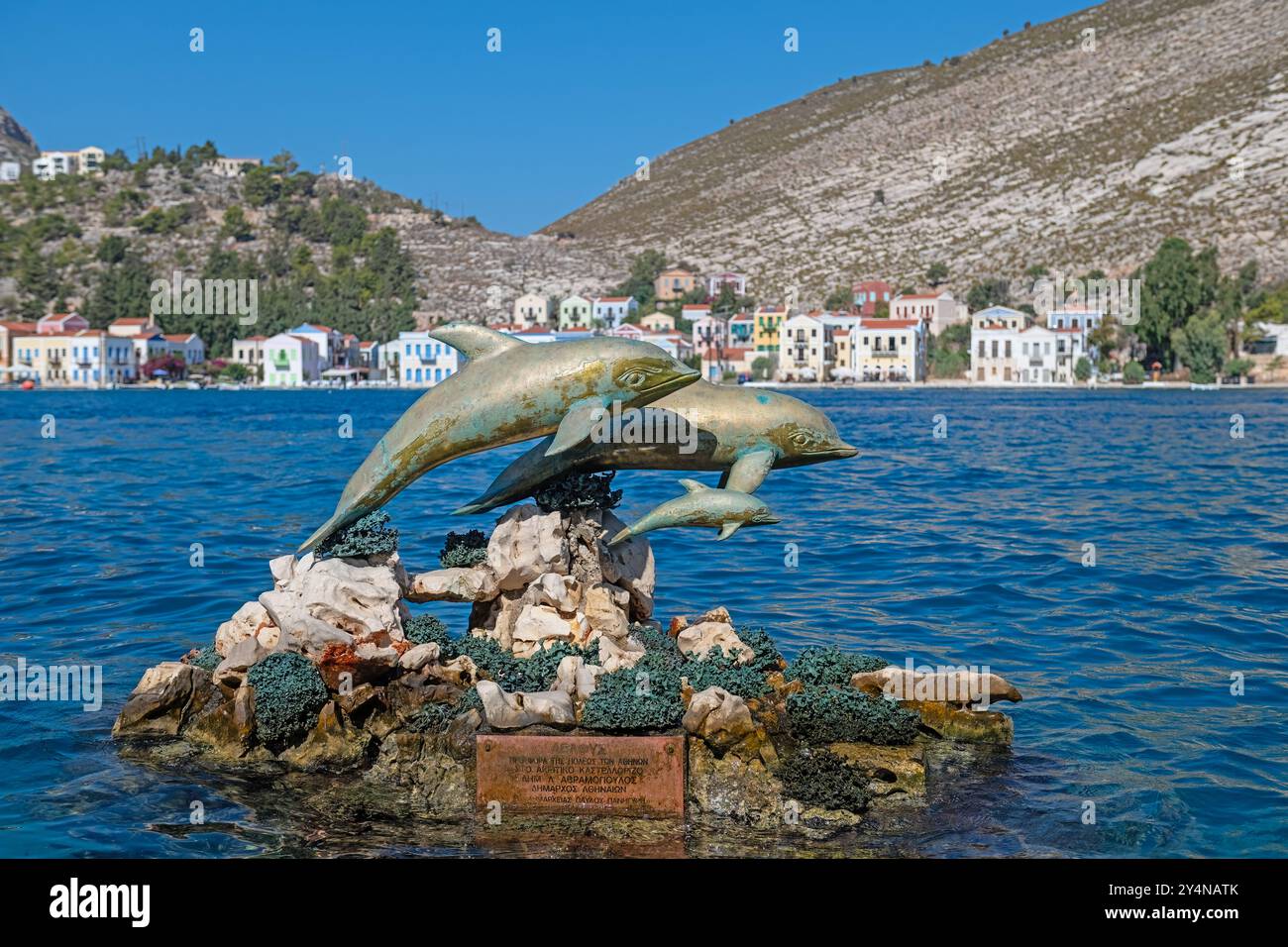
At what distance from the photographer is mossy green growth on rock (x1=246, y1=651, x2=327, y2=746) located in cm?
1335

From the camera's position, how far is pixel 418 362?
488 feet

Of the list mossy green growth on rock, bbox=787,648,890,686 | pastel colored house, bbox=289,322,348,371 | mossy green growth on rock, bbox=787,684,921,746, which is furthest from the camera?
pastel colored house, bbox=289,322,348,371

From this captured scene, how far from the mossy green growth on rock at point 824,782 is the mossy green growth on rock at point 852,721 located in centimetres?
36

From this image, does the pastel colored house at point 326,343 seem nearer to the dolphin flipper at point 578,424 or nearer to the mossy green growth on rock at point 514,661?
the mossy green growth on rock at point 514,661

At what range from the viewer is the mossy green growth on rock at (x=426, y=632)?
14.5m

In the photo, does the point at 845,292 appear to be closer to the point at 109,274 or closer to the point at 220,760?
the point at 109,274

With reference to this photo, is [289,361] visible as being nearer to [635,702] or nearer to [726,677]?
[726,677]

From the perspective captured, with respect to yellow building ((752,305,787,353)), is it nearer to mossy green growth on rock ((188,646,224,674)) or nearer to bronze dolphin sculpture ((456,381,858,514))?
bronze dolphin sculpture ((456,381,858,514))

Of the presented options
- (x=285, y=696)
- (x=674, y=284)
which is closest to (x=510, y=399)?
(x=285, y=696)

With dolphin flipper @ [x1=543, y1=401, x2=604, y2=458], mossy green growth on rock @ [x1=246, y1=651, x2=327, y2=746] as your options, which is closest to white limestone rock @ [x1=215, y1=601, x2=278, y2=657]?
mossy green growth on rock @ [x1=246, y1=651, x2=327, y2=746]

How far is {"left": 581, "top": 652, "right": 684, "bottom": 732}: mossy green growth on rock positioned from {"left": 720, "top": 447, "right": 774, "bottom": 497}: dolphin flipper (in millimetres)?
2649

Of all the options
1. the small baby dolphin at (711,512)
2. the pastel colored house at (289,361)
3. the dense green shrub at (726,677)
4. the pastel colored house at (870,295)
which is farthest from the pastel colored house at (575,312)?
the dense green shrub at (726,677)

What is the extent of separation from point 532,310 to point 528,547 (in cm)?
14857

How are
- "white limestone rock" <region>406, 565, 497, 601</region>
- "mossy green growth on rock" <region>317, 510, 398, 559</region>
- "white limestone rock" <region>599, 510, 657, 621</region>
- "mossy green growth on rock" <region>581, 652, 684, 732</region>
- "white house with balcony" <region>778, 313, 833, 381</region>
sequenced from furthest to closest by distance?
"white house with balcony" <region>778, 313, 833, 381</region> → "white limestone rock" <region>599, 510, 657, 621</region> → "white limestone rock" <region>406, 565, 497, 601</region> → "mossy green growth on rock" <region>317, 510, 398, 559</region> → "mossy green growth on rock" <region>581, 652, 684, 732</region>
